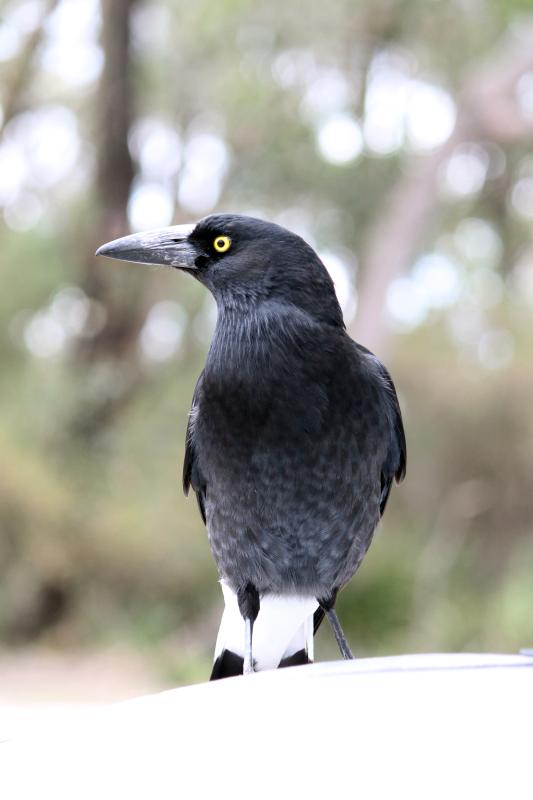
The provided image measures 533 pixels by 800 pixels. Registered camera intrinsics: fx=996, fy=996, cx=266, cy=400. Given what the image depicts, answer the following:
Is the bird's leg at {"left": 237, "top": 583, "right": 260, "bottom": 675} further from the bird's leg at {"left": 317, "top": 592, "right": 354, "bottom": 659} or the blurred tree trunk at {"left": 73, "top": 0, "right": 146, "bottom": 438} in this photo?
the blurred tree trunk at {"left": 73, "top": 0, "right": 146, "bottom": 438}

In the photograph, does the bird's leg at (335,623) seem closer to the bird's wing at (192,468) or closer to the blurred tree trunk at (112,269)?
the bird's wing at (192,468)

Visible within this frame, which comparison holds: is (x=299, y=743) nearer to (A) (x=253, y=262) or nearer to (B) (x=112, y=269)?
(A) (x=253, y=262)

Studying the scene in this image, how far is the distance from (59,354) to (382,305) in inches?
91.3

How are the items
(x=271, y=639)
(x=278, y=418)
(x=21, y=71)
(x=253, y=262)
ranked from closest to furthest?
(x=278, y=418)
(x=253, y=262)
(x=271, y=639)
(x=21, y=71)

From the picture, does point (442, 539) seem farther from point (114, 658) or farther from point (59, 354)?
point (59, 354)

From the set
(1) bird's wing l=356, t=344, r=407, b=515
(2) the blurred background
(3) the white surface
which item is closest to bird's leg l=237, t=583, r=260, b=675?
(1) bird's wing l=356, t=344, r=407, b=515

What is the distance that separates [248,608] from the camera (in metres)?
1.84

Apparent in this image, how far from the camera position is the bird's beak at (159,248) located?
1581mm

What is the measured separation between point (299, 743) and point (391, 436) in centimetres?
104

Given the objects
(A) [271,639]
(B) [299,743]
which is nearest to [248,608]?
(A) [271,639]

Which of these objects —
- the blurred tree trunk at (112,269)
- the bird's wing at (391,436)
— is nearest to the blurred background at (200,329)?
the blurred tree trunk at (112,269)

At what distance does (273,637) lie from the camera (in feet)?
6.44

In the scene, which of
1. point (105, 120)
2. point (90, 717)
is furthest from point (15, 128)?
point (90, 717)

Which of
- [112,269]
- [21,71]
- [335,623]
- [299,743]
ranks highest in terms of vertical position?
[21,71]
